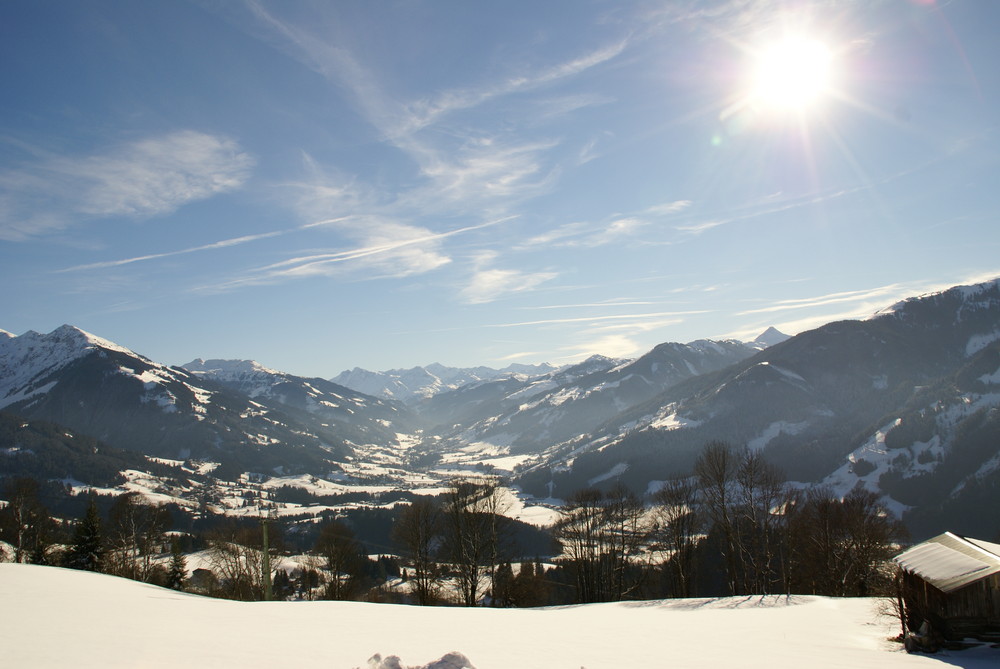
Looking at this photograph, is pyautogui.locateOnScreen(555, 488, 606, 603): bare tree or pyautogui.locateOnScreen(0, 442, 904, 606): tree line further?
pyautogui.locateOnScreen(555, 488, 606, 603): bare tree

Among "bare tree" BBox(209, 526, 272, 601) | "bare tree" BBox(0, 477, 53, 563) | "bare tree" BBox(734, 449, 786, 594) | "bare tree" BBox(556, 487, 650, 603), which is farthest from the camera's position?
"bare tree" BBox(556, 487, 650, 603)

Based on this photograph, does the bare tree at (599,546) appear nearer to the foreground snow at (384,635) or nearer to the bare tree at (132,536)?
the foreground snow at (384,635)

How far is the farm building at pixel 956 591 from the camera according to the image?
17.0 m

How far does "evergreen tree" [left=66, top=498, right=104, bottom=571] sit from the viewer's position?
44719 millimetres

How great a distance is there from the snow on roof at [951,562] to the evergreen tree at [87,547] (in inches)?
2413

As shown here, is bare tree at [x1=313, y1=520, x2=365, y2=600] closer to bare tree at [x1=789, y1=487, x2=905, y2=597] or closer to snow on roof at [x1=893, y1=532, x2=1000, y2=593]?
bare tree at [x1=789, y1=487, x2=905, y2=597]

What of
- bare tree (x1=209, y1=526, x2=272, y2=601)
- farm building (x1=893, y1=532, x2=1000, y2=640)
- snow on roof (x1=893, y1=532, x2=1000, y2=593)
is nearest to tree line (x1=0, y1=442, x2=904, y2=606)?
bare tree (x1=209, y1=526, x2=272, y2=601)

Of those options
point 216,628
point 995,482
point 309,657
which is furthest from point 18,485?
point 995,482

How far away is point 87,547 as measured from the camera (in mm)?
45469

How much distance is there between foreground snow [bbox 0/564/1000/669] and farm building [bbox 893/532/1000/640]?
0.85m

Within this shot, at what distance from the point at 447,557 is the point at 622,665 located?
39934 mm

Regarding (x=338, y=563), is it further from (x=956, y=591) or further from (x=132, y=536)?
(x=956, y=591)

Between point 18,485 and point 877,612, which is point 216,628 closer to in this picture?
point 877,612

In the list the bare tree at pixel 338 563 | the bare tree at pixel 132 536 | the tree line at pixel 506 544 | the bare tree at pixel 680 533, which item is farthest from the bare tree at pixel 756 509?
the bare tree at pixel 132 536
